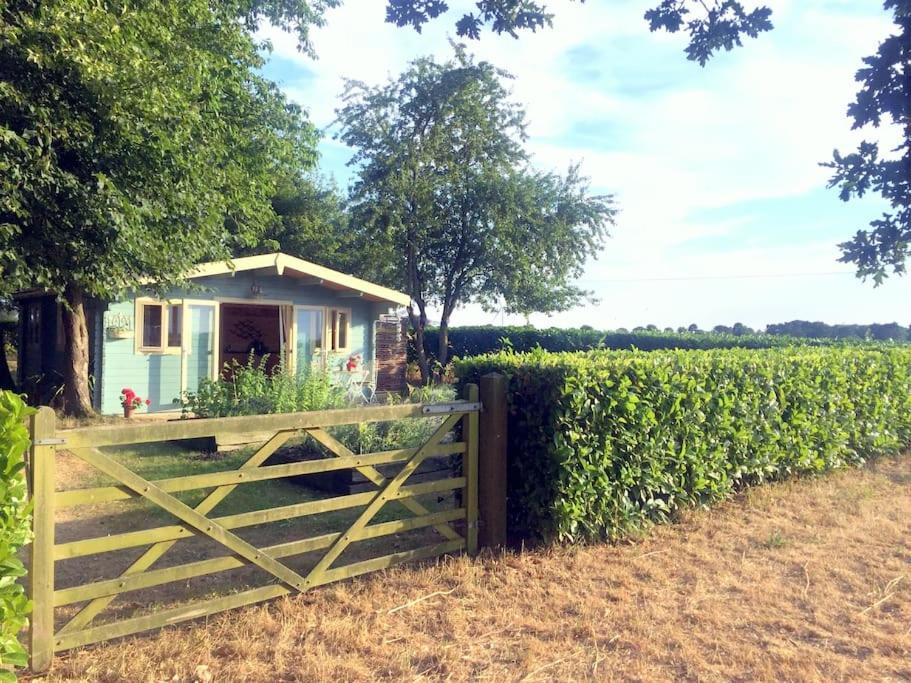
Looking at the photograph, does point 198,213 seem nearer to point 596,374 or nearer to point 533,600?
point 596,374

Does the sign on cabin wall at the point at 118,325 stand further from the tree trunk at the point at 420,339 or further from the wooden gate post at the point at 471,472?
the tree trunk at the point at 420,339

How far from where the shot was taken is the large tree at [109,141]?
757 cm

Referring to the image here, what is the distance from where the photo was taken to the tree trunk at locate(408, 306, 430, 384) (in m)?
22.7

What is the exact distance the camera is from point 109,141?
8.49 m

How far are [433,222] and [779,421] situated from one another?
16360mm

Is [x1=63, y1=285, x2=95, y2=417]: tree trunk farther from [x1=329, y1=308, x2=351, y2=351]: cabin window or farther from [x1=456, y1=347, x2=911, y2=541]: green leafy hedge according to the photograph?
[x1=456, y1=347, x2=911, y2=541]: green leafy hedge

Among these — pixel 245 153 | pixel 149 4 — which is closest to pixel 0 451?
pixel 149 4

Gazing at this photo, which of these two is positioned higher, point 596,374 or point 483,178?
point 483,178

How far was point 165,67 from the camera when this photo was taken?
8.78m

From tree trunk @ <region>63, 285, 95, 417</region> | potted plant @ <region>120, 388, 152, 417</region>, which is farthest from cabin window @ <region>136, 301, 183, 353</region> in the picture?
tree trunk @ <region>63, 285, 95, 417</region>

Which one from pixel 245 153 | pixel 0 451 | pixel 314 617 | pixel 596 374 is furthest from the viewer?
pixel 245 153

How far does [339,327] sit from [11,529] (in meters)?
13.7

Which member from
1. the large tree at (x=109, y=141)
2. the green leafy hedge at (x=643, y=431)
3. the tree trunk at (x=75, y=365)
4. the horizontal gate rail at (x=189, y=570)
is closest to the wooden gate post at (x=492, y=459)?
the green leafy hedge at (x=643, y=431)

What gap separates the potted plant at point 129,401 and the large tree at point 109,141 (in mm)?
2822
